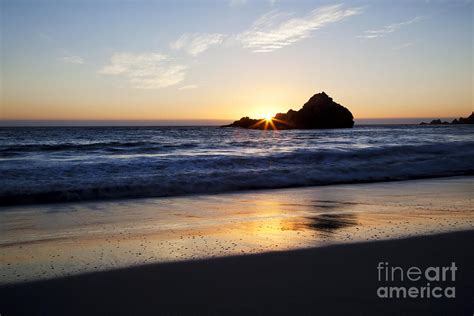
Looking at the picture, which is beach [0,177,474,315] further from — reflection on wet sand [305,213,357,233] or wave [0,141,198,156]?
wave [0,141,198,156]

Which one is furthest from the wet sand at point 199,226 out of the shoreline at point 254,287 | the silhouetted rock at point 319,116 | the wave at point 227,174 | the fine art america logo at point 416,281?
the silhouetted rock at point 319,116

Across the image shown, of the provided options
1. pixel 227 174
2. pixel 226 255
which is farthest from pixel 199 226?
pixel 227 174

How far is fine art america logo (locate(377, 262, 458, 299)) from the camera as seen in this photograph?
293 cm

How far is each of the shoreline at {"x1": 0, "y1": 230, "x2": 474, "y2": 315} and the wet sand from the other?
31cm

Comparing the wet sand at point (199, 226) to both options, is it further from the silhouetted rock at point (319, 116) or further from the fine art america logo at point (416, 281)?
the silhouetted rock at point (319, 116)

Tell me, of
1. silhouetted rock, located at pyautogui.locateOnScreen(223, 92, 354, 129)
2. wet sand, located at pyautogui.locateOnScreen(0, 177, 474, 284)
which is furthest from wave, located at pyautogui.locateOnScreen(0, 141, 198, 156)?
silhouetted rock, located at pyautogui.locateOnScreen(223, 92, 354, 129)

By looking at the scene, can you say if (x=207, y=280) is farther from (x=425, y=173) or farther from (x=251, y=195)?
(x=425, y=173)

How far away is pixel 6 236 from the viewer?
518 centimetres

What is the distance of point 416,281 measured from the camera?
3186mm

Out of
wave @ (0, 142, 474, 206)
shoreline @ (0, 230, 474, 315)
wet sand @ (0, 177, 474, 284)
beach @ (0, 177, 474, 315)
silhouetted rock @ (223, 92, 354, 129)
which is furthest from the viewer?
silhouetted rock @ (223, 92, 354, 129)

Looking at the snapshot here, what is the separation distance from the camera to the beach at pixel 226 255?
9.45 feet

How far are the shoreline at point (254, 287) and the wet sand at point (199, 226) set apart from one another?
0.31 meters

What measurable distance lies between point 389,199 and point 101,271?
6118mm

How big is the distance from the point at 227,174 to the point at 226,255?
790 cm
